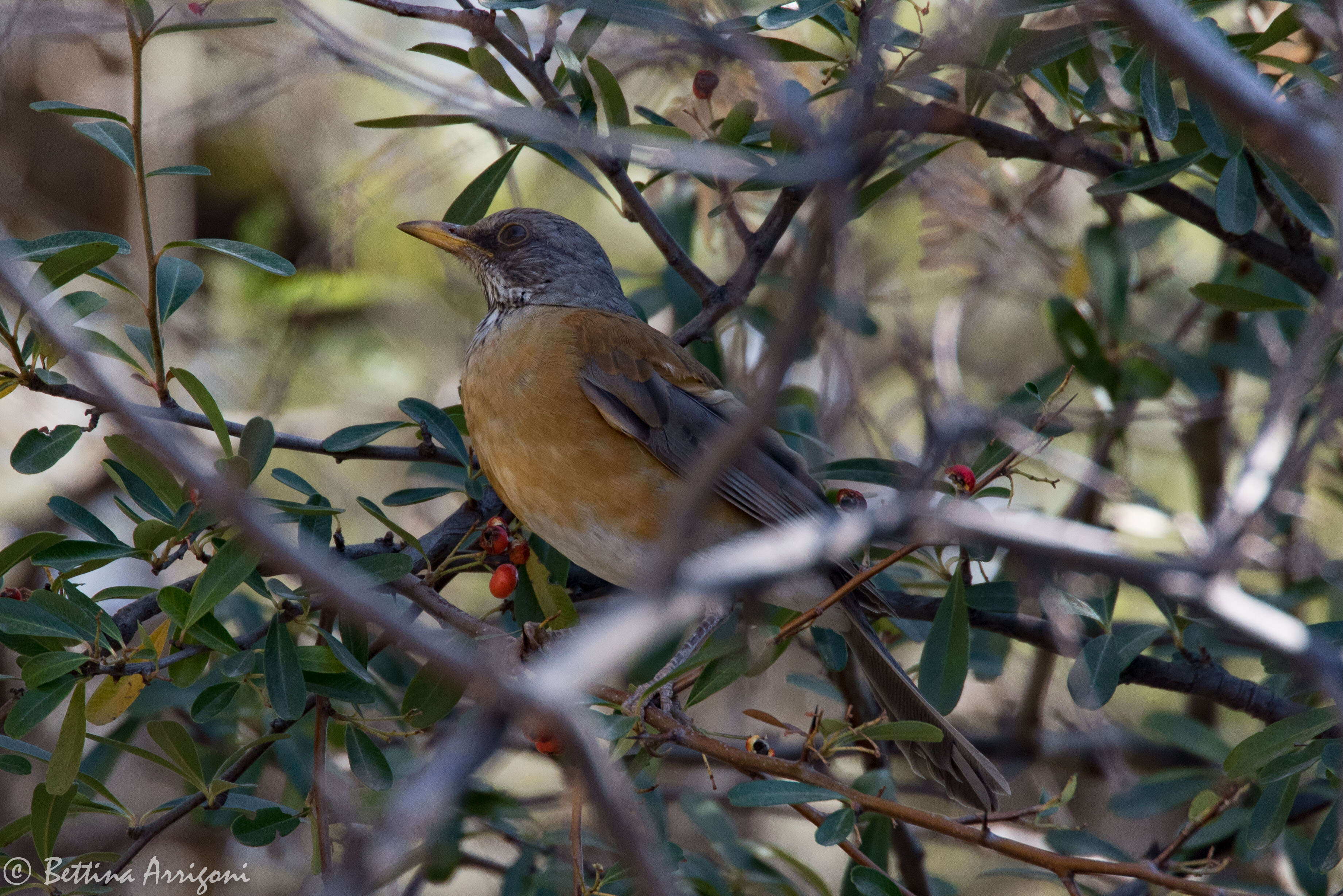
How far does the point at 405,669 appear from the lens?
4.18 m

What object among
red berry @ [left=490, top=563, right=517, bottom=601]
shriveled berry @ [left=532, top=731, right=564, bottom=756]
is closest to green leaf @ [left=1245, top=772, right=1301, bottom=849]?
shriveled berry @ [left=532, top=731, right=564, bottom=756]

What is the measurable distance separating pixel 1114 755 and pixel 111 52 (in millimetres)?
6540

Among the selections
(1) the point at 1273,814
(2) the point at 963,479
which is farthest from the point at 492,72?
(1) the point at 1273,814

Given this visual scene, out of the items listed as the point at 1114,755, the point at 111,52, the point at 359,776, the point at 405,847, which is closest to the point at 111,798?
the point at 359,776

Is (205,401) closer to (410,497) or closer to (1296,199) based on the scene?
(410,497)

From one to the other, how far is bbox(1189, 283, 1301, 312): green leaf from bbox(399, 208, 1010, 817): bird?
1.40 metres

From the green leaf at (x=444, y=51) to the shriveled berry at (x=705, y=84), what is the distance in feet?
2.43

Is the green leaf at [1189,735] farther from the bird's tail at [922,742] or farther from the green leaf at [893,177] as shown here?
the green leaf at [893,177]

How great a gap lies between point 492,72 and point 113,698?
2.13m

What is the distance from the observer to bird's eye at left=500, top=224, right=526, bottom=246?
189 inches

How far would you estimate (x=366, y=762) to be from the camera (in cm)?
326

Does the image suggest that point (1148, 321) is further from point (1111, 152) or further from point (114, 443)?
point (114, 443)

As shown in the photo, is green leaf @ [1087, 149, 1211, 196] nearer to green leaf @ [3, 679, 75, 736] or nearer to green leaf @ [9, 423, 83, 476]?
green leaf @ [9, 423, 83, 476]

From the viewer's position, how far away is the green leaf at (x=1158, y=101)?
3.24 meters
